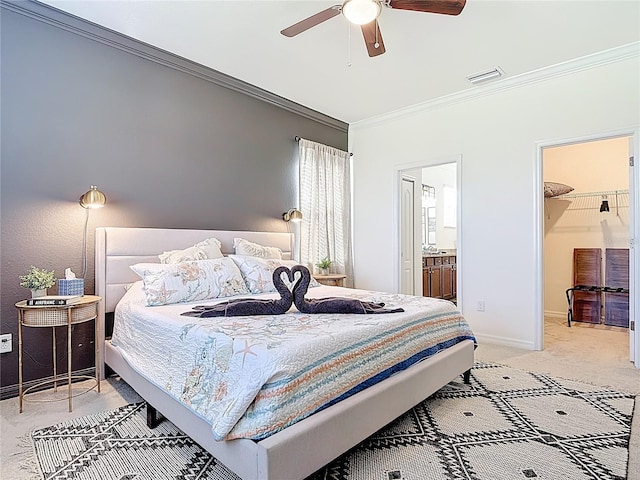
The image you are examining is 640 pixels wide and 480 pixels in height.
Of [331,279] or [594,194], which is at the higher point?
[594,194]

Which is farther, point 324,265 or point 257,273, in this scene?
point 324,265

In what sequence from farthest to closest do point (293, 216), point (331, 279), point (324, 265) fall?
point (324, 265) → point (331, 279) → point (293, 216)

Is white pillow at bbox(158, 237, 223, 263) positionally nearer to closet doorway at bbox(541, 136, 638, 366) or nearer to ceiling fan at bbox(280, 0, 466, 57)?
ceiling fan at bbox(280, 0, 466, 57)

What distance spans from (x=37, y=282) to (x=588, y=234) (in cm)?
619

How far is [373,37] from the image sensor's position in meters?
2.44

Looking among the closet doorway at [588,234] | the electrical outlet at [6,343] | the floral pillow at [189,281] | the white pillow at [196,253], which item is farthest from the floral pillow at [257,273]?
the closet doorway at [588,234]

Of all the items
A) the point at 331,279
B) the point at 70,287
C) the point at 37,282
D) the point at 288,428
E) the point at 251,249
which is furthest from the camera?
the point at 331,279

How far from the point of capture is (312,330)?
1.87 m

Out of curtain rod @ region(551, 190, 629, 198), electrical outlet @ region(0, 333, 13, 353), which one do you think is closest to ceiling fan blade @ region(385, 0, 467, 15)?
electrical outlet @ region(0, 333, 13, 353)

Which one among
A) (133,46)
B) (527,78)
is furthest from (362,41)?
(133,46)

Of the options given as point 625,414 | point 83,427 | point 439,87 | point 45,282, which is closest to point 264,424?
point 83,427

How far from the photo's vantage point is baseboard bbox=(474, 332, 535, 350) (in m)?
3.78

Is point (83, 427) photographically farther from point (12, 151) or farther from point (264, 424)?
point (12, 151)

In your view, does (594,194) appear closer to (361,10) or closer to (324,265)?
(324,265)
